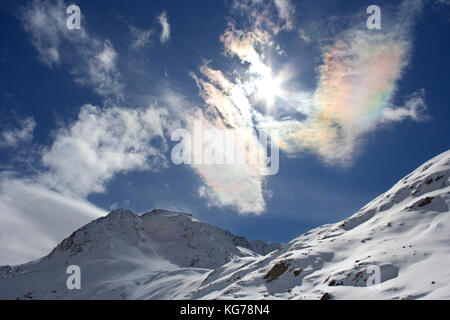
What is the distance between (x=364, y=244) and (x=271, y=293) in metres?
16.3

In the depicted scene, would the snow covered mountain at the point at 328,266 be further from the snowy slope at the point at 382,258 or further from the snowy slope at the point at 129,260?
the snowy slope at the point at 129,260

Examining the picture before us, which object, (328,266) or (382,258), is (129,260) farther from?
(382,258)

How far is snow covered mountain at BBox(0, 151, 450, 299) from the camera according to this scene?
105 ft

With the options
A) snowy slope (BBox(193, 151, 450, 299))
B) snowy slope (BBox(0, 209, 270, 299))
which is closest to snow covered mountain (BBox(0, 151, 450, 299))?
snowy slope (BBox(193, 151, 450, 299))

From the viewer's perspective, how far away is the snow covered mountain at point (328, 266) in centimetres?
3216

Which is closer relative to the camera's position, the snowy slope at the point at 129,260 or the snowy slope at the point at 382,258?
the snowy slope at the point at 382,258

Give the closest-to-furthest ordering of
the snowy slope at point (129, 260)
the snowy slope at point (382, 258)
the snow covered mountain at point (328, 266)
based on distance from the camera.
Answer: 1. the snowy slope at point (382, 258)
2. the snow covered mountain at point (328, 266)
3. the snowy slope at point (129, 260)

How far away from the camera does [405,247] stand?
3816 centimetres

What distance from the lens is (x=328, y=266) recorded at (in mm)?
45031

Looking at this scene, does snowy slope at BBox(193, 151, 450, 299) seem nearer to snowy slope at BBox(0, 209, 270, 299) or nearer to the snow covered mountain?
the snow covered mountain

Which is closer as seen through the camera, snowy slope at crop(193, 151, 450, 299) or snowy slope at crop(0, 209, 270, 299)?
snowy slope at crop(193, 151, 450, 299)

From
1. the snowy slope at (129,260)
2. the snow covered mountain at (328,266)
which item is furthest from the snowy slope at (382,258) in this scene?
the snowy slope at (129,260)
